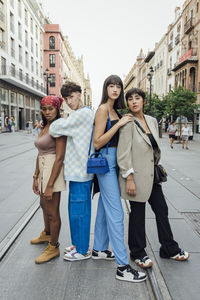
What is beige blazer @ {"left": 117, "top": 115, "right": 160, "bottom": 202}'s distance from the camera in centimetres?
256

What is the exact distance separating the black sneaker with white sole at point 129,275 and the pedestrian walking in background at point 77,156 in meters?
0.50

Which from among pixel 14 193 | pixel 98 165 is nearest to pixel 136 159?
pixel 98 165

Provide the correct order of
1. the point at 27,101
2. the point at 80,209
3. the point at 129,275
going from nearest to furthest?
the point at 129,275, the point at 80,209, the point at 27,101

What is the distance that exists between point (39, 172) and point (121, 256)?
1290mm

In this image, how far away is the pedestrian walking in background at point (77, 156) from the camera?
103 inches

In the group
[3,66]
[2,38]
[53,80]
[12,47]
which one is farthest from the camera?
[53,80]

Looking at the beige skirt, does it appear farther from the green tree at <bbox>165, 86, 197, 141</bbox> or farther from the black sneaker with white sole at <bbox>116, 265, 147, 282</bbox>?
the green tree at <bbox>165, 86, 197, 141</bbox>

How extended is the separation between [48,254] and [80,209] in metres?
0.67

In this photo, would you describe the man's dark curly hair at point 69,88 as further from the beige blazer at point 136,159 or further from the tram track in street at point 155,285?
the tram track in street at point 155,285

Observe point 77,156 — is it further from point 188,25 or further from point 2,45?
point 188,25

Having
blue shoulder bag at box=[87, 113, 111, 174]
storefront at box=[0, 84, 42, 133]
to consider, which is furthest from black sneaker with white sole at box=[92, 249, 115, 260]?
storefront at box=[0, 84, 42, 133]

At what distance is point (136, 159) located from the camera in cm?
265

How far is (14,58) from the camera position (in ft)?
110

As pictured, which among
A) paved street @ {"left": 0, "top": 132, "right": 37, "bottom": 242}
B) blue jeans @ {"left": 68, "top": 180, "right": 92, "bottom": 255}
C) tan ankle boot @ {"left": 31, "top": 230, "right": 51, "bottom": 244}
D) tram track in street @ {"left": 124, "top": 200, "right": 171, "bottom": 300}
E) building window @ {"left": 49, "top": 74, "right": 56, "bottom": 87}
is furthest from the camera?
building window @ {"left": 49, "top": 74, "right": 56, "bottom": 87}
